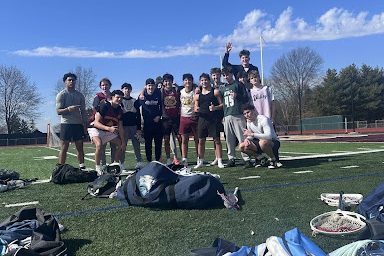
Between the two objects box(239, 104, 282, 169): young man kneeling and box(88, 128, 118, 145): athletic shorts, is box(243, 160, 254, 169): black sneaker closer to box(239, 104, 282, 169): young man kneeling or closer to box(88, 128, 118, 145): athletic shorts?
box(239, 104, 282, 169): young man kneeling

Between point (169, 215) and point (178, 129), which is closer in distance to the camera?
point (169, 215)

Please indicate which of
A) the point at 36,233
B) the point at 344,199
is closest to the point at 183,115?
the point at 344,199

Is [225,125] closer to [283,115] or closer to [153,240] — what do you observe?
[153,240]

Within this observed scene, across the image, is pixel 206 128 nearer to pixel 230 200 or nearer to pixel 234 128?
pixel 234 128

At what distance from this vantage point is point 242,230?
364cm

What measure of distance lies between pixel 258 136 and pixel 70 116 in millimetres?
3538

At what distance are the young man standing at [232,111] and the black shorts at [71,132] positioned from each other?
2785mm

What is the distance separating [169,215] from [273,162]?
3.69 meters

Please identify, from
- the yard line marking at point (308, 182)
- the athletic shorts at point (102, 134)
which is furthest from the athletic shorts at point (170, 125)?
the yard line marking at point (308, 182)

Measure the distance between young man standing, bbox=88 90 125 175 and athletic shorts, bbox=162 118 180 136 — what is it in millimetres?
955

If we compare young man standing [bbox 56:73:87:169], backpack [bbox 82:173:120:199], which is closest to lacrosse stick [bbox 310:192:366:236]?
backpack [bbox 82:173:120:199]

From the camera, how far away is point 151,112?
27.0 ft

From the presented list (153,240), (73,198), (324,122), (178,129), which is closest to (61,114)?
(178,129)

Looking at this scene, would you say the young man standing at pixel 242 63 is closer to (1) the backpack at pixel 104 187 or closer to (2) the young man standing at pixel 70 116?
(2) the young man standing at pixel 70 116
